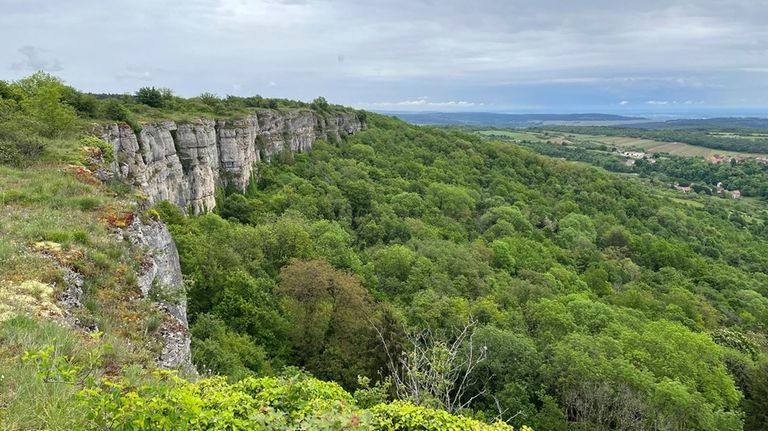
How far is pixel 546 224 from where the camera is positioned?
2650 inches

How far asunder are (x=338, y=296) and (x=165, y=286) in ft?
49.4

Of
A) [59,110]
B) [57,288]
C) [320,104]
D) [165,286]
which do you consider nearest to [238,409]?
[57,288]

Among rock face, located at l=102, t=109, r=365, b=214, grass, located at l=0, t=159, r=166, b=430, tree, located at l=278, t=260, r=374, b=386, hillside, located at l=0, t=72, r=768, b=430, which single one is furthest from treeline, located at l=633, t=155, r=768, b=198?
grass, located at l=0, t=159, r=166, b=430

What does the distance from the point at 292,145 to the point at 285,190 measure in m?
14.4

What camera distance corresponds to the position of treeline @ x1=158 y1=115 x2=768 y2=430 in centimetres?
2403

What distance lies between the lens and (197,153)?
38.7 meters

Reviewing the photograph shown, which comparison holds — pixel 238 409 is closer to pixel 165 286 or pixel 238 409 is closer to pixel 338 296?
pixel 165 286

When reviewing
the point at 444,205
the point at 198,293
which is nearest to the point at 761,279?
the point at 444,205

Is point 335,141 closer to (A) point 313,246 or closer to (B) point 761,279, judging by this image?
(A) point 313,246

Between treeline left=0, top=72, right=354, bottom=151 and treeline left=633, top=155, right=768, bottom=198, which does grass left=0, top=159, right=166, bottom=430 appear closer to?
treeline left=0, top=72, right=354, bottom=151

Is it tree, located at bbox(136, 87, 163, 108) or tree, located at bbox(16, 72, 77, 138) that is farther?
tree, located at bbox(136, 87, 163, 108)

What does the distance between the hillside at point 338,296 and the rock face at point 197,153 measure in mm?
252

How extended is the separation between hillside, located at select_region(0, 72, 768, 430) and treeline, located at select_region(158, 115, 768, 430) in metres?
0.18

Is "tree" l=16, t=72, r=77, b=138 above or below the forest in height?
above
